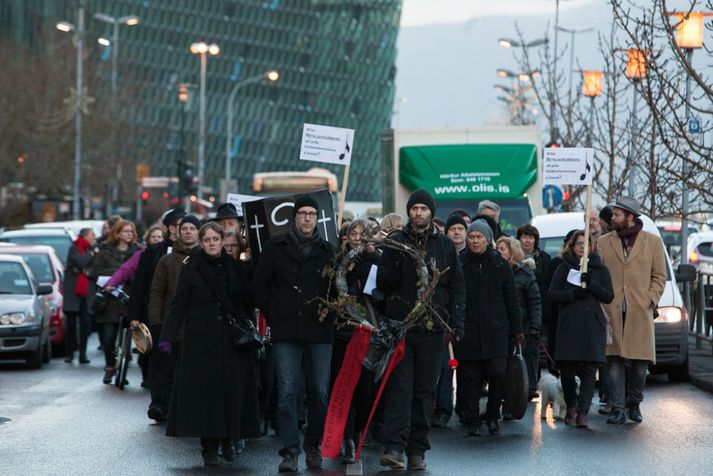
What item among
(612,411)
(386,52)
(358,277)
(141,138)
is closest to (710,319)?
(612,411)

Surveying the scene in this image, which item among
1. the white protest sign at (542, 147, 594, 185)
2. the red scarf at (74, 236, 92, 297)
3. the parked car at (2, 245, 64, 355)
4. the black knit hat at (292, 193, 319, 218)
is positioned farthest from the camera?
the parked car at (2, 245, 64, 355)

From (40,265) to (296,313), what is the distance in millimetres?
13820

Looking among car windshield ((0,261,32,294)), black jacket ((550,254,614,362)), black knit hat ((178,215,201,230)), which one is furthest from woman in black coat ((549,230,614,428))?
car windshield ((0,261,32,294))

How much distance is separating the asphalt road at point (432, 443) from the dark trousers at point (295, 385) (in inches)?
12.0

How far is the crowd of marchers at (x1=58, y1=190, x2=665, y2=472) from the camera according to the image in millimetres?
11781

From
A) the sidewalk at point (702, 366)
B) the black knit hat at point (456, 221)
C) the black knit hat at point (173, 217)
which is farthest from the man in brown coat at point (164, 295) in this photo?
the sidewalk at point (702, 366)

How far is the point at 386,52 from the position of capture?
497 ft

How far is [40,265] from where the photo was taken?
24.8m

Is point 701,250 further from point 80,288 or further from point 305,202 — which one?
point 305,202

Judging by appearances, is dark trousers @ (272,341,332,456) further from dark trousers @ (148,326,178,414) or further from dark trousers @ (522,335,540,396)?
dark trousers @ (522,335,540,396)

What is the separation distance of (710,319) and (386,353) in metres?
11.4

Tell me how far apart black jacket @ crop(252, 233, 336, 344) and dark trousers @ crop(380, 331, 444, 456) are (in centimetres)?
57

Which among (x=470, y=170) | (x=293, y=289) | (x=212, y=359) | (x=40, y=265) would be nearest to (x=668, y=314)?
(x=470, y=170)

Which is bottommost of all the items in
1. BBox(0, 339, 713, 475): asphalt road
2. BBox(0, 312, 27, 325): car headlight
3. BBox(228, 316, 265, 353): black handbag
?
BBox(0, 339, 713, 475): asphalt road
